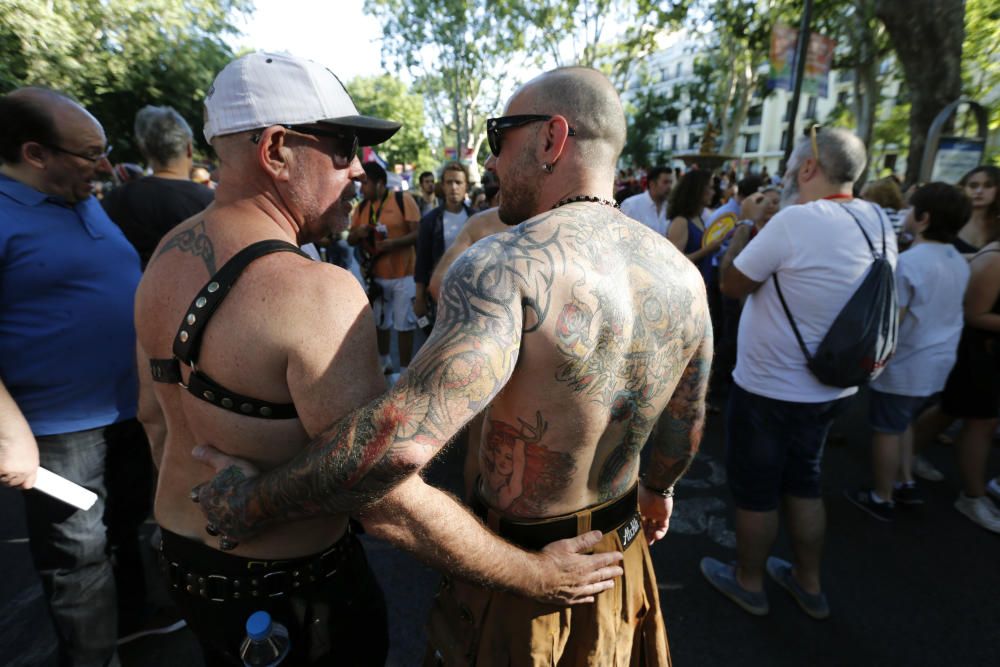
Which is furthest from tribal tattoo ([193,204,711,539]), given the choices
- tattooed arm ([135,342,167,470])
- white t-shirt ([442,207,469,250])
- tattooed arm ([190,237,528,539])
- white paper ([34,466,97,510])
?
white t-shirt ([442,207,469,250])

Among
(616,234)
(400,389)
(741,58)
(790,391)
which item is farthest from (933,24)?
(741,58)

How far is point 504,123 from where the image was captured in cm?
143

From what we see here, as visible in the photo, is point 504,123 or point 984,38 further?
point 984,38

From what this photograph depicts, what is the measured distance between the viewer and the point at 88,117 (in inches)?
83.7

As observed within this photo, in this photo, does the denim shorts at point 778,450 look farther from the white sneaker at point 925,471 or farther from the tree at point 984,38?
the tree at point 984,38

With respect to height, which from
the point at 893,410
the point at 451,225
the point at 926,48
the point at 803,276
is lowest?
the point at 893,410

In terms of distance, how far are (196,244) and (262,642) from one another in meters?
0.96

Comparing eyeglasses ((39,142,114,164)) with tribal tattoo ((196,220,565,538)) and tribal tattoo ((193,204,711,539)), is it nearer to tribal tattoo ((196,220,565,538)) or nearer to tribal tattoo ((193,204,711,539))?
tribal tattoo ((193,204,711,539))

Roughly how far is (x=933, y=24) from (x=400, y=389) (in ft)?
35.7

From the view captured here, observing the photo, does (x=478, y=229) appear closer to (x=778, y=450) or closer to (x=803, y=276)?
(x=803, y=276)

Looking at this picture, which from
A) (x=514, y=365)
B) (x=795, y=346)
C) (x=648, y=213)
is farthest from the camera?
(x=648, y=213)

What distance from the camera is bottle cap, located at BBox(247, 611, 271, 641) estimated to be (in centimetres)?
121

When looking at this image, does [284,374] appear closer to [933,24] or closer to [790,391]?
[790,391]

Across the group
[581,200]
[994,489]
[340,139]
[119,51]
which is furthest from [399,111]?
[581,200]
